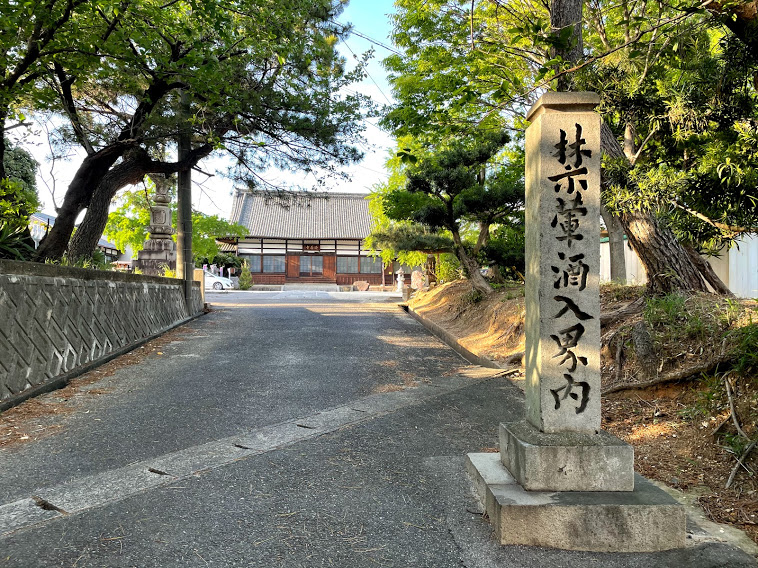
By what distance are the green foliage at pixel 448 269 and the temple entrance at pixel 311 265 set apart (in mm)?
21055

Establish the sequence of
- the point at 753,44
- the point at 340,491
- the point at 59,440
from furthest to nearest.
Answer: the point at 59,440
the point at 753,44
the point at 340,491

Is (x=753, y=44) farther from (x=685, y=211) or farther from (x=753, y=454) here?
(x=753, y=454)

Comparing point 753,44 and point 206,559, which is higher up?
point 753,44

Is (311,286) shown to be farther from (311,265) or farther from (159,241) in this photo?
(159,241)

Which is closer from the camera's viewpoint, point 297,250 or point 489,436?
point 489,436

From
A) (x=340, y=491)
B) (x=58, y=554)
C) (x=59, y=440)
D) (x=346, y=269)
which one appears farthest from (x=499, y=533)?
(x=346, y=269)

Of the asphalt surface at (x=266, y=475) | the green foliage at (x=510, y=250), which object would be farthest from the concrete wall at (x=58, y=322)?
the green foliage at (x=510, y=250)

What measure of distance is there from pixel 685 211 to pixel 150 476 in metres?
5.01

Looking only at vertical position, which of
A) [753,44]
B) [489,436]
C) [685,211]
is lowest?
[489,436]

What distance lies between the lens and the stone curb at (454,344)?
27.5 feet

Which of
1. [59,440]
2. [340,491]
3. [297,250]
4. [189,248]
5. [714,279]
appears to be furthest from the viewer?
[297,250]

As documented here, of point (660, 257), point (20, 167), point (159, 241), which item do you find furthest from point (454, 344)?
point (20, 167)

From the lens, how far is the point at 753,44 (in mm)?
3826

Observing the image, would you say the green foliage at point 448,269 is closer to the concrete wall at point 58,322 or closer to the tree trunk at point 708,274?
the tree trunk at point 708,274
